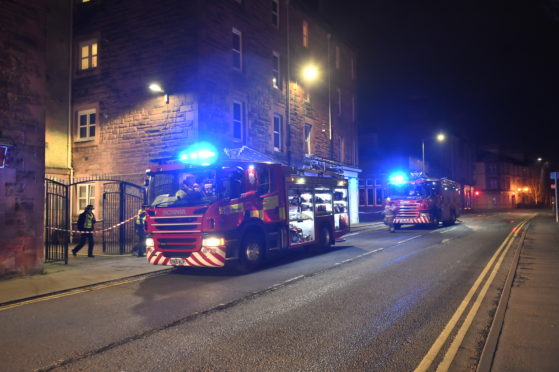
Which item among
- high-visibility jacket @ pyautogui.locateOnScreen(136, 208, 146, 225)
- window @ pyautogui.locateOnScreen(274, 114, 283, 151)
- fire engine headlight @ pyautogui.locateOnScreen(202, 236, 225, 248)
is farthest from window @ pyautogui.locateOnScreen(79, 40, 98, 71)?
fire engine headlight @ pyautogui.locateOnScreen(202, 236, 225, 248)

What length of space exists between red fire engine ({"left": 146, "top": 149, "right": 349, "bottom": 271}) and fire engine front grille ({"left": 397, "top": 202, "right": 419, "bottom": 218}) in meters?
13.3

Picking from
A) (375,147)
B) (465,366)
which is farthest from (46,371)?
(375,147)

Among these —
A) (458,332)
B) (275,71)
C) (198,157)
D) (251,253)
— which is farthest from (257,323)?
(275,71)

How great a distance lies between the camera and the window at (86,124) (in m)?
19.9

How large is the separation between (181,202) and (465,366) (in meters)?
7.47

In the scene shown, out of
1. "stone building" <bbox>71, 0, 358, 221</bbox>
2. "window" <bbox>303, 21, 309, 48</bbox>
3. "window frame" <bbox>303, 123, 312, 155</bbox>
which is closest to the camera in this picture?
"stone building" <bbox>71, 0, 358, 221</bbox>

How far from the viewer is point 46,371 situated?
4.50 meters

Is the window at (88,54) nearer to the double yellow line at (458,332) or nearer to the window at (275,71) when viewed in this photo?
the window at (275,71)

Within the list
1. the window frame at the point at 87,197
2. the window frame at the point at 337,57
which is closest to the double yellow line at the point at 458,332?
the window frame at the point at 87,197

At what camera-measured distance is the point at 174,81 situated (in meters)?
17.5

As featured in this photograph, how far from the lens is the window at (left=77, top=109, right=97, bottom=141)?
1994 cm

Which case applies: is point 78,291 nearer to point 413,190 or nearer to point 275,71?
point 275,71

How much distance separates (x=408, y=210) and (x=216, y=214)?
658 inches

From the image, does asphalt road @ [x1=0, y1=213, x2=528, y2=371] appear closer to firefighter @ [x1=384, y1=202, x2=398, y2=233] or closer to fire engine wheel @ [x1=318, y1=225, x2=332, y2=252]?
fire engine wheel @ [x1=318, y1=225, x2=332, y2=252]
